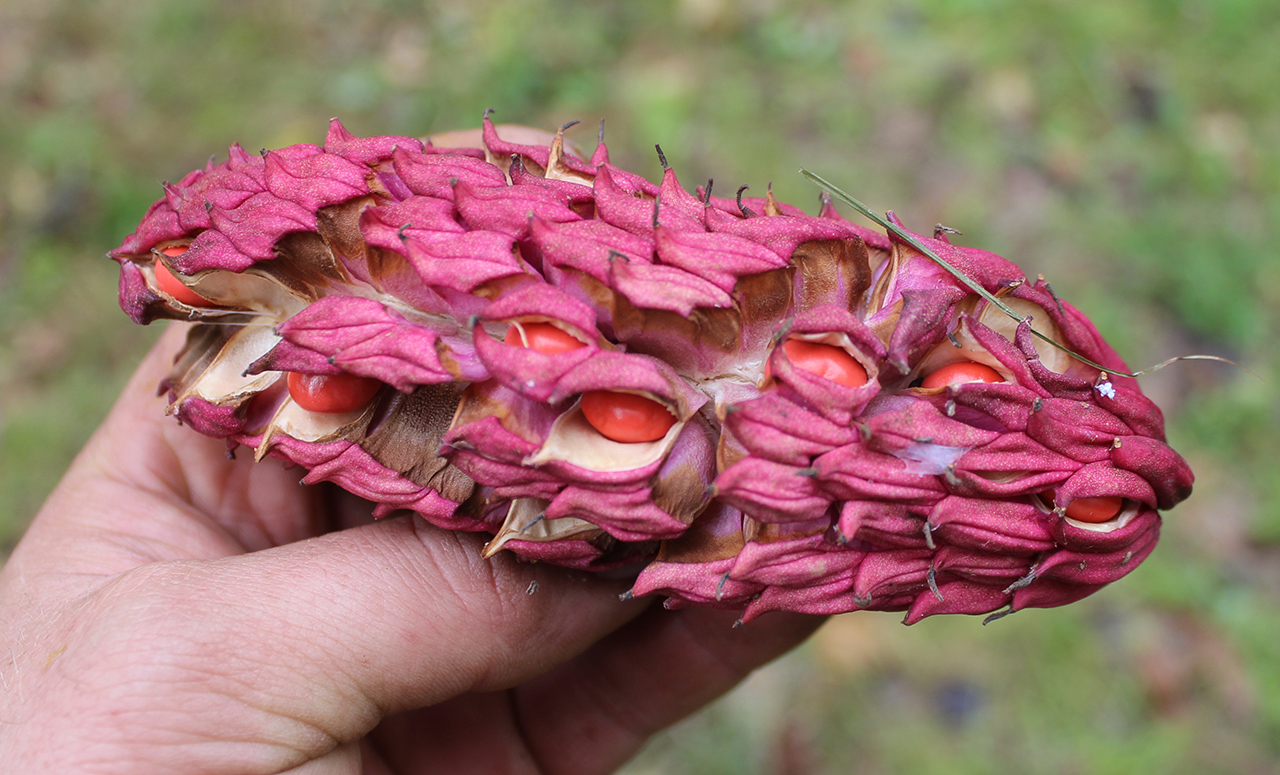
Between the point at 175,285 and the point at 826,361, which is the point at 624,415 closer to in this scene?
the point at 826,361

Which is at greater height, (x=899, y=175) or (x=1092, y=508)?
(x=1092, y=508)

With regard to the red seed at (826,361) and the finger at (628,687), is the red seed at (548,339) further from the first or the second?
the finger at (628,687)

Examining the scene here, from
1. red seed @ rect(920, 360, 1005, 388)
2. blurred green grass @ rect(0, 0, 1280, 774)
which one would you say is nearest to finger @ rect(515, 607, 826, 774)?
blurred green grass @ rect(0, 0, 1280, 774)

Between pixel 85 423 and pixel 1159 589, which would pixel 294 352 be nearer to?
pixel 85 423

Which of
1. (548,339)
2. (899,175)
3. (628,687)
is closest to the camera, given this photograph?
(548,339)

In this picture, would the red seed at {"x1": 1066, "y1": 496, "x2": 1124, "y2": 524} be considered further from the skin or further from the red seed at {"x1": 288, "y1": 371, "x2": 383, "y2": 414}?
the red seed at {"x1": 288, "y1": 371, "x2": 383, "y2": 414}

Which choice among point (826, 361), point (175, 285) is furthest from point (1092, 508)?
point (175, 285)
